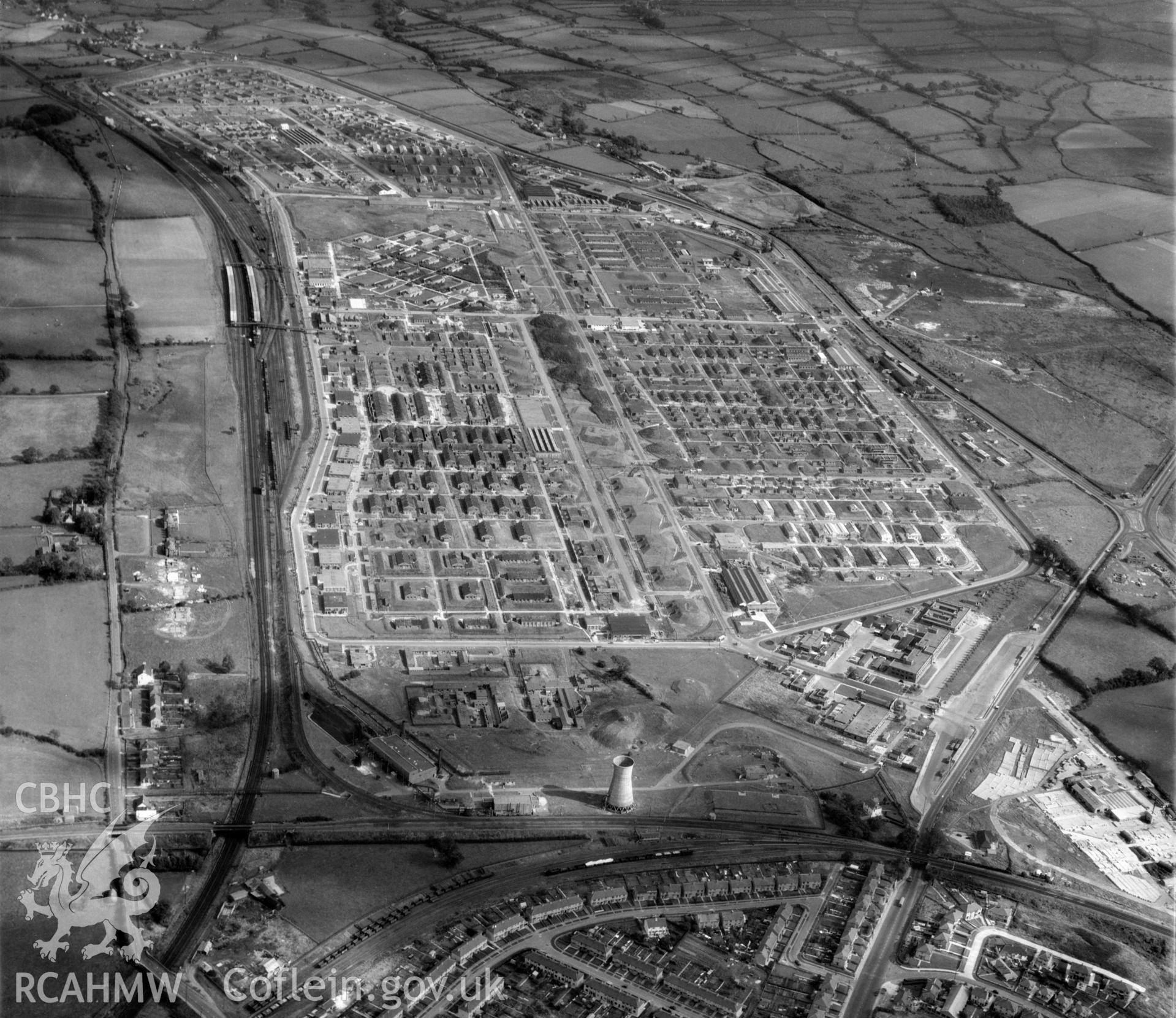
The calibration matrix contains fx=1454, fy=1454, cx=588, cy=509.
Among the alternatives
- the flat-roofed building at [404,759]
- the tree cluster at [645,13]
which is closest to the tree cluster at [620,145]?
the tree cluster at [645,13]

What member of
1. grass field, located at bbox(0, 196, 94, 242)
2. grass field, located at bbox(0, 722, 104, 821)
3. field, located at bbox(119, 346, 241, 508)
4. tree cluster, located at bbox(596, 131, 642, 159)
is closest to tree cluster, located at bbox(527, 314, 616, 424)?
field, located at bbox(119, 346, 241, 508)

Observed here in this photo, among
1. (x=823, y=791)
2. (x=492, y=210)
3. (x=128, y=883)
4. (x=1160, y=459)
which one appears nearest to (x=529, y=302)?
(x=492, y=210)

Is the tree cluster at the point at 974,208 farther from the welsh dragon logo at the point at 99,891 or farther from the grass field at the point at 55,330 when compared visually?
the welsh dragon logo at the point at 99,891

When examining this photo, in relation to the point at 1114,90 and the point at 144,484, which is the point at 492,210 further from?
the point at 1114,90

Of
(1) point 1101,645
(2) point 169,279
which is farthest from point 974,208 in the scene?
(2) point 169,279

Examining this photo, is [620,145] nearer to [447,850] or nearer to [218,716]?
[218,716]
